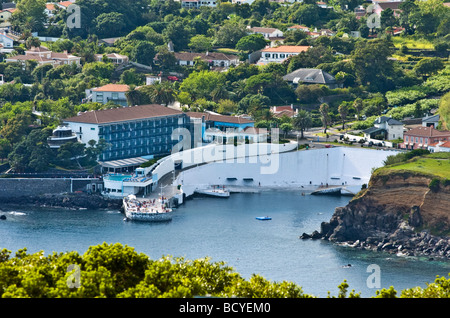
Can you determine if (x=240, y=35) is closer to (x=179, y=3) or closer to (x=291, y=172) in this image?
(x=179, y=3)

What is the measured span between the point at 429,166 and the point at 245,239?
1395cm

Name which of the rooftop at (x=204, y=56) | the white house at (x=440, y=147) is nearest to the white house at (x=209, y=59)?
the rooftop at (x=204, y=56)

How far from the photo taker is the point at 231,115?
8794 centimetres

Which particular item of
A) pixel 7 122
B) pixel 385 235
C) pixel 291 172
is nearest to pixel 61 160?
pixel 7 122

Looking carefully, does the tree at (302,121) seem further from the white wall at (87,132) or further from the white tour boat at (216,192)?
the white wall at (87,132)

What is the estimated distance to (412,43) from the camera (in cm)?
10812

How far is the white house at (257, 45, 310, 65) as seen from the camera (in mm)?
103000

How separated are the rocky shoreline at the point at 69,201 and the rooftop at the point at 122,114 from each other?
23.9ft

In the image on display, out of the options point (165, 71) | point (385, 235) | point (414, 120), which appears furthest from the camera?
point (165, 71)

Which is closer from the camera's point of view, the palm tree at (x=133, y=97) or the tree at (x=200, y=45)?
the palm tree at (x=133, y=97)

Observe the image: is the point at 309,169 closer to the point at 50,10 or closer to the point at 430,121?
the point at 430,121

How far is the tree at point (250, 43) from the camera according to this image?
106 metres

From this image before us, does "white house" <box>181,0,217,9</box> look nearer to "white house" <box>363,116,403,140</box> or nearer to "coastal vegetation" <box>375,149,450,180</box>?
"white house" <box>363,116,403,140</box>
